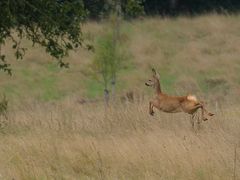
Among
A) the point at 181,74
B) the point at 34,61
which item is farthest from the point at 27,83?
the point at 181,74

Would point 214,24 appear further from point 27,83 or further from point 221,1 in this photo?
point 27,83

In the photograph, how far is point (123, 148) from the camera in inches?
402

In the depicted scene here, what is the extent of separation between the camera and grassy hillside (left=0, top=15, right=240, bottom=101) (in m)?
31.0

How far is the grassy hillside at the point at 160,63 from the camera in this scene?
31031 mm

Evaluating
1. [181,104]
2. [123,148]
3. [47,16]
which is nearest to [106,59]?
[47,16]

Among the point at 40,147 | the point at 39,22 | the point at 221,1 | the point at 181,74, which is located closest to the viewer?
the point at 40,147

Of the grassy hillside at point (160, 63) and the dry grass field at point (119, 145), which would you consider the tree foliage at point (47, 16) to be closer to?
the dry grass field at point (119, 145)

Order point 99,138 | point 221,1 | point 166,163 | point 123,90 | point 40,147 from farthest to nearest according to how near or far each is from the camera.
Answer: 1. point 221,1
2. point 123,90
3. point 99,138
4. point 40,147
5. point 166,163

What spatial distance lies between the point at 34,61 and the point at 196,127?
81.9ft

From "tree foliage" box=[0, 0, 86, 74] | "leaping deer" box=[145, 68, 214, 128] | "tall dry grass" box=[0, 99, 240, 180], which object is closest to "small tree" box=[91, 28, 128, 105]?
"tree foliage" box=[0, 0, 86, 74]

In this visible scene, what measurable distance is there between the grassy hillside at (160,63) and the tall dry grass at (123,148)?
15006mm

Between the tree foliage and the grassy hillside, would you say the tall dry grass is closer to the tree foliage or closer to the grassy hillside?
the tree foliage

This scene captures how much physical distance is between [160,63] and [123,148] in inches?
989

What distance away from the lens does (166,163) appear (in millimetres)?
9516
